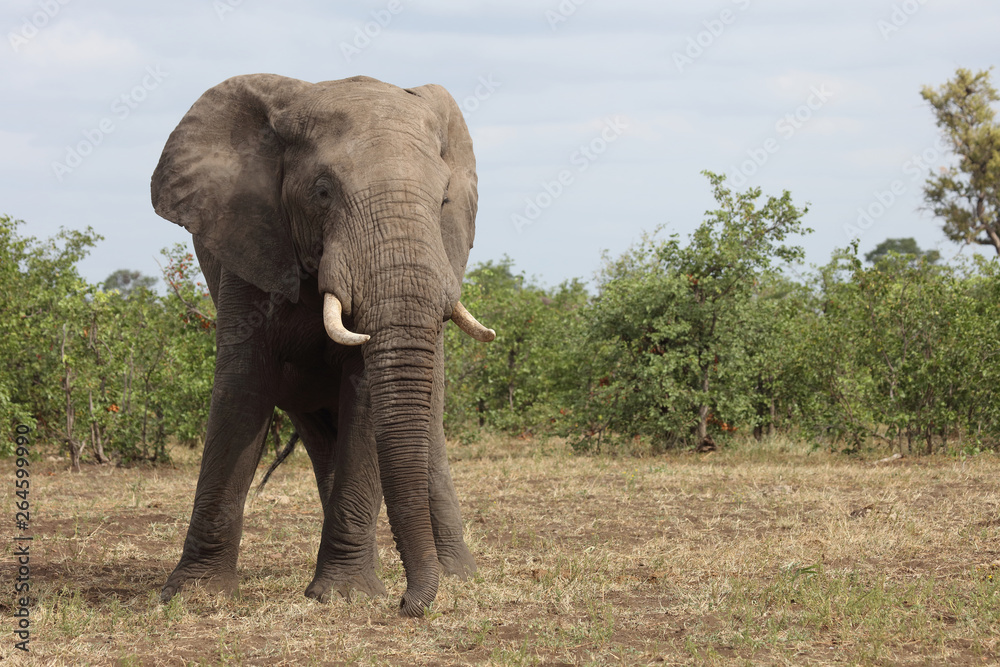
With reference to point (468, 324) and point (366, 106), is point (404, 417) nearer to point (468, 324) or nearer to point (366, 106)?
point (468, 324)

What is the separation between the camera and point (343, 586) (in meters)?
5.82

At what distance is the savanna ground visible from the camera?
15.9 ft

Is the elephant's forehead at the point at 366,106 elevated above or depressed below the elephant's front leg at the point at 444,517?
above

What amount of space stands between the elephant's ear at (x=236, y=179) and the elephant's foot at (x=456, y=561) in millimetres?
2057

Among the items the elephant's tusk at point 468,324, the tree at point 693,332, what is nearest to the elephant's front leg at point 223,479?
the elephant's tusk at point 468,324

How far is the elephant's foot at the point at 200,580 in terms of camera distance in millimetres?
5926

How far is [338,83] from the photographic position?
5.68 meters

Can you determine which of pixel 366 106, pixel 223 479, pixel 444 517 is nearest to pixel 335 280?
pixel 366 106

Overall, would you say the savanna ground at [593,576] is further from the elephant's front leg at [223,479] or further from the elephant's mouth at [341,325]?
the elephant's mouth at [341,325]

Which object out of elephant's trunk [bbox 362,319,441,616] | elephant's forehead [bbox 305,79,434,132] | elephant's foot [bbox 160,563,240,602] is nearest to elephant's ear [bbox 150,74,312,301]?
elephant's forehead [bbox 305,79,434,132]

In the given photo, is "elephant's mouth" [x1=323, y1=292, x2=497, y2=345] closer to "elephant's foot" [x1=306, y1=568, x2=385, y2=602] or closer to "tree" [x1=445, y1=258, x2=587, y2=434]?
"elephant's foot" [x1=306, y1=568, x2=385, y2=602]

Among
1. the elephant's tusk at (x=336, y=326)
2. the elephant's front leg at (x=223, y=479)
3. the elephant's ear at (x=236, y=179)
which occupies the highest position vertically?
the elephant's ear at (x=236, y=179)

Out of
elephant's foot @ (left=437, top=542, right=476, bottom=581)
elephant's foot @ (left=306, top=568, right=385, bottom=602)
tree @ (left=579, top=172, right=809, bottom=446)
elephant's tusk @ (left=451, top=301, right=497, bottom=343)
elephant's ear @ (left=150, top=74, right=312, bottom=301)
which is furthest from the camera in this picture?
tree @ (left=579, top=172, right=809, bottom=446)

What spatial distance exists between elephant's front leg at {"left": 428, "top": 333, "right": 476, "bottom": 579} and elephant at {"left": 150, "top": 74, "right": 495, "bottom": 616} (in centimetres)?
59
